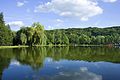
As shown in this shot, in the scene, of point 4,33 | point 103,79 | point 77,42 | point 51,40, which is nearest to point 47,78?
point 103,79

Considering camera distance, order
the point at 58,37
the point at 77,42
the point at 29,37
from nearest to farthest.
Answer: the point at 29,37
the point at 58,37
the point at 77,42

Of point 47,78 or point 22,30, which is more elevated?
point 22,30

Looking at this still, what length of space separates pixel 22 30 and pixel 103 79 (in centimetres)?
8367

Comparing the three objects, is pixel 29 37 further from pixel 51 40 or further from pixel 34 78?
pixel 34 78

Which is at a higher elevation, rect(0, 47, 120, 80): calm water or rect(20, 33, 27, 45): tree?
rect(20, 33, 27, 45): tree

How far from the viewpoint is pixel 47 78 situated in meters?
19.8

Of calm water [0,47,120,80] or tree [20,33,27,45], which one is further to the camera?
tree [20,33,27,45]

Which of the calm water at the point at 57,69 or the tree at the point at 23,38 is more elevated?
the tree at the point at 23,38

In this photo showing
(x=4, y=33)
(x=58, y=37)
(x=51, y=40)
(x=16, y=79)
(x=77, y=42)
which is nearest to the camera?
(x=16, y=79)

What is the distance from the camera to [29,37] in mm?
96625

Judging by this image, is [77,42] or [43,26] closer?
[43,26]

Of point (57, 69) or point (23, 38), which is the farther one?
point (23, 38)

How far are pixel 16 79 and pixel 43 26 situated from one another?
3396 inches

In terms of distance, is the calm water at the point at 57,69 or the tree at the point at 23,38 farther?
the tree at the point at 23,38
